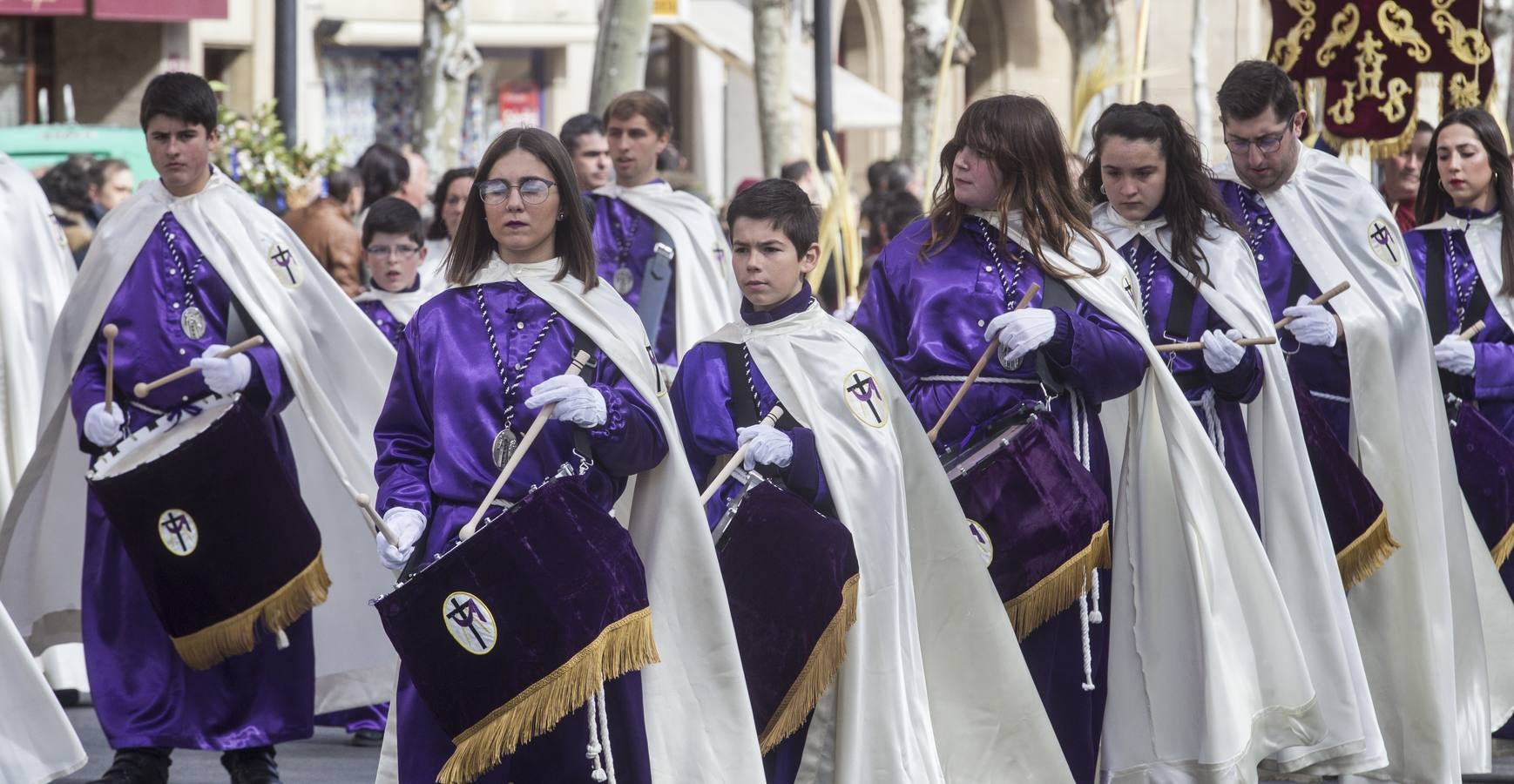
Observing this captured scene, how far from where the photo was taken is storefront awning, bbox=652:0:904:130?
2300 cm

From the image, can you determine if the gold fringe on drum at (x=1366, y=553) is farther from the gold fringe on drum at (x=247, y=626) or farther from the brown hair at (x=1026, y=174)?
the gold fringe on drum at (x=247, y=626)

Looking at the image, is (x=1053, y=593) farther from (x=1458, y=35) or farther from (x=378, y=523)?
(x=1458, y=35)

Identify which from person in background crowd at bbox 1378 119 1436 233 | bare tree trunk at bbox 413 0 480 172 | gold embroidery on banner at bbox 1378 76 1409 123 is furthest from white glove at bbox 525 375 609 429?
bare tree trunk at bbox 413 0 480 172

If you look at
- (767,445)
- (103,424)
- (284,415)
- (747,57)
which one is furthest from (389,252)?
(747,57)

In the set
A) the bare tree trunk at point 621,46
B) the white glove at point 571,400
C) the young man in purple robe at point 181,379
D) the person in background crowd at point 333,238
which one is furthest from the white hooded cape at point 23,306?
the bare tree trunk at point 621,46

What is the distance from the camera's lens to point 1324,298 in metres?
6.52

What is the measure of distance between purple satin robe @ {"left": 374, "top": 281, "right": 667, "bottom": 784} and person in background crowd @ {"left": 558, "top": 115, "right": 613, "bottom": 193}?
342cm

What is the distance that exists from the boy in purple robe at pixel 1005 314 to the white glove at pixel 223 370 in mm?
1776

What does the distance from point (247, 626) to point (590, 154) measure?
8.53 feet

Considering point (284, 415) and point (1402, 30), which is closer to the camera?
point (284, 415)

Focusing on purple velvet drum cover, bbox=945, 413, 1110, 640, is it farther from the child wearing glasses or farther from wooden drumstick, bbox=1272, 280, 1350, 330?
the child wearing glasses

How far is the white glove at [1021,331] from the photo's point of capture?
5.46 m

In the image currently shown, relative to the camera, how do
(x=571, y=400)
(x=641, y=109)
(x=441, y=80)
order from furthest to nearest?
(x=441, y=80)
(x=641, y=109)
(x=571, y=400)

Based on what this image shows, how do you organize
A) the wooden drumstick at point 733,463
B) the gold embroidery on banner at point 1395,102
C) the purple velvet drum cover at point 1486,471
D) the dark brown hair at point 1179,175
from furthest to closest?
1. the gold embroidery on banner at point 1395,102
2. the purple velvet drum cover at point 1486,471
3. the dark brown hair at point 1179,175
4. the wooden drumstick at point 733,463
